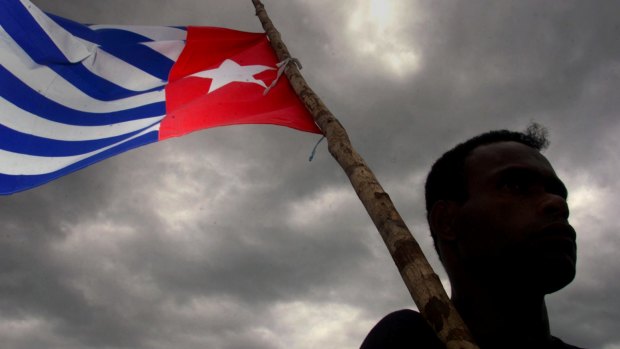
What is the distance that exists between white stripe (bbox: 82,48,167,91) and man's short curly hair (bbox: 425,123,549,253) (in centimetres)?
419

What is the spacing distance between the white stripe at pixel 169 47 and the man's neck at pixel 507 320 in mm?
5360

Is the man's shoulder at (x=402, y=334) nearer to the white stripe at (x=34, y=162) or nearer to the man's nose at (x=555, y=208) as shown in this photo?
the man's nose at (x=555, y=208)

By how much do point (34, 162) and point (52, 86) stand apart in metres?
1.10

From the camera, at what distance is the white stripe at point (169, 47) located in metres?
6.97

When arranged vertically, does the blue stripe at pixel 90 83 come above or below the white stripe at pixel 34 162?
above

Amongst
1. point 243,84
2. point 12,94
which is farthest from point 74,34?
point 243,84

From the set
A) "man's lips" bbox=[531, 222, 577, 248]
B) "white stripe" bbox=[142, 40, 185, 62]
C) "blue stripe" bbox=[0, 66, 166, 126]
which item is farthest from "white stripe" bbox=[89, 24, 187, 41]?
"man's lips" bbox=[531, 222, 577, 248]

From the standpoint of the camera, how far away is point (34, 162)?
18.4 feet

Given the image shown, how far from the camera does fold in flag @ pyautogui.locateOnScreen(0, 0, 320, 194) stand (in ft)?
18.3

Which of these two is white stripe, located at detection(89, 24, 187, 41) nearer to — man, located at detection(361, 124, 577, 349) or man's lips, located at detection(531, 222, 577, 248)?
man, located at detection(361, 124, 577, 349)

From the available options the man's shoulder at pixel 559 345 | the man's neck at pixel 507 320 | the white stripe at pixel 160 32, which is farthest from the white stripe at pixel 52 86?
the man's shoulder at pixel 559 345

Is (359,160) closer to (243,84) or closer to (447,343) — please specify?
(447,343)

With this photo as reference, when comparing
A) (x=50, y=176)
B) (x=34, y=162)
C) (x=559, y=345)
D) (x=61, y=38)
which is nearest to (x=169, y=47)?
(x=61, y=38)

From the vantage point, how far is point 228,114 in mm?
5645
